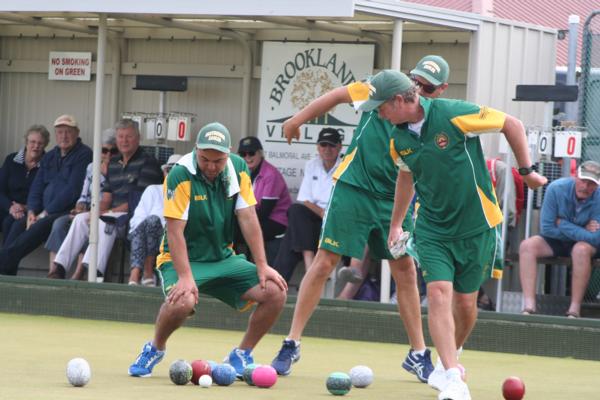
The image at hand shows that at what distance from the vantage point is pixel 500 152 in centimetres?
1140

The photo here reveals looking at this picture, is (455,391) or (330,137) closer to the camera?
(455,391)

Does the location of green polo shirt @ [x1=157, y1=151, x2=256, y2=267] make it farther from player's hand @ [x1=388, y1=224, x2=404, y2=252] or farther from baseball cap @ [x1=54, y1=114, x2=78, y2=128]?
baseball cap @ [x1=54, y1=114, x2=78, y2=128]

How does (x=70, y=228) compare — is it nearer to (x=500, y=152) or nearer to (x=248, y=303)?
(x=500, y=152)

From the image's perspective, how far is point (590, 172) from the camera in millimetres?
10477

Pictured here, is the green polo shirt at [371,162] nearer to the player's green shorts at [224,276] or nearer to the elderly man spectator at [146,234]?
the player's green shorts at [224,276]

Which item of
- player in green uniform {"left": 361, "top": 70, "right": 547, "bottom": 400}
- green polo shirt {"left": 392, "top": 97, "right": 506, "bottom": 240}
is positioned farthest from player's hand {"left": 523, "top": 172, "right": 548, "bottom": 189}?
green polo shirt {"left": 392, "top": 97, "right": 506, "bottom": 240}

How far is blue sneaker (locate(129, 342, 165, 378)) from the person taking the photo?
287 inches

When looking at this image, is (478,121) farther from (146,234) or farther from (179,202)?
(146,234)

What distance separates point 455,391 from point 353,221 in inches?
66.7

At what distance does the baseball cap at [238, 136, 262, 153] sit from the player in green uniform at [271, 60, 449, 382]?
4.00 meters

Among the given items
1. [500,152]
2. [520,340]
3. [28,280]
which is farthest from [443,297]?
[28,280]

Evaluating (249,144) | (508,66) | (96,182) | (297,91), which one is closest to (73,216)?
(96,182)

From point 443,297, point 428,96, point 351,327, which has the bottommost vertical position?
point 351,327

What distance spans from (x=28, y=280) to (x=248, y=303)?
469 centimetres
